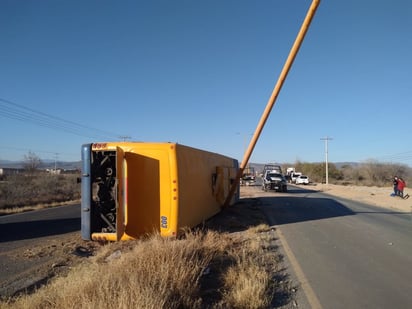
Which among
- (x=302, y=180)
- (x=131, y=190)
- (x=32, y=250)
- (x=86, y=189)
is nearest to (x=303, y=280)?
(x=131, y=190)

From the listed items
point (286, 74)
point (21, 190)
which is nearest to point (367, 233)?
point (286, 74)

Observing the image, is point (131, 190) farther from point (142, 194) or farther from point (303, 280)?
point (303, 280)

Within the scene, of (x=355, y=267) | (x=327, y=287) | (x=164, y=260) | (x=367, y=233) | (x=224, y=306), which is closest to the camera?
(x=224, y=306)

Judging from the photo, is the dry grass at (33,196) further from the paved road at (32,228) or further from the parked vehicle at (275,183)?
the parked vehicle at (275,183)

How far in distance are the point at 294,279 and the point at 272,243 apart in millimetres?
3807

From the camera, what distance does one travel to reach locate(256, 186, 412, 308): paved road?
6402mm

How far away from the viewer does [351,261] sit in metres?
9.09

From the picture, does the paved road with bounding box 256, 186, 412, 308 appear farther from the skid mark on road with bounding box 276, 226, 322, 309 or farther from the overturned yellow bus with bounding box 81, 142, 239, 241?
the overturned yellow bus with bounding box 81, 142, 239, 241

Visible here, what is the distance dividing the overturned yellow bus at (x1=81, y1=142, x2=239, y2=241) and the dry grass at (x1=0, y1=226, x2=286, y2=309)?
197 centimetres

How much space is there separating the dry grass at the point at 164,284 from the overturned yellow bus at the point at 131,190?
1971 mm

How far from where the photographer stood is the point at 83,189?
10.4 m

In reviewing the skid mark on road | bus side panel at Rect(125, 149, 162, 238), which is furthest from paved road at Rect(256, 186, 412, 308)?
bus side panel at Rect(125, 149, 162, 238)

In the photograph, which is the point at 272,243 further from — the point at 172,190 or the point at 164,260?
the point at 164,260

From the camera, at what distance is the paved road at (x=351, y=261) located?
6402 mm
